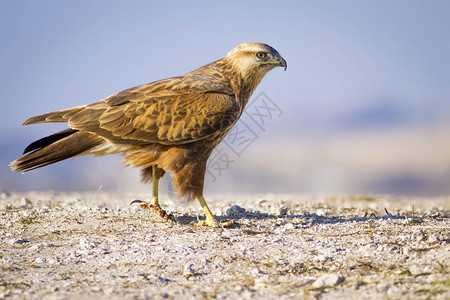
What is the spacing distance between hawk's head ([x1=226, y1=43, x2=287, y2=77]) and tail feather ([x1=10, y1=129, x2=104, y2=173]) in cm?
260

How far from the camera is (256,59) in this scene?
26.6 feet

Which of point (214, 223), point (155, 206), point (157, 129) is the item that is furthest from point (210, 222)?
point (157, 129)

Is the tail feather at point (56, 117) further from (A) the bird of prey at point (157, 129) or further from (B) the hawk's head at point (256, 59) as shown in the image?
(B) the hawk's head at point (256, 59)

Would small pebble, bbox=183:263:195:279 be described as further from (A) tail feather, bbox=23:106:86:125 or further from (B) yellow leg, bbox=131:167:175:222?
(A) tail feather, bbox=23:106:86:125

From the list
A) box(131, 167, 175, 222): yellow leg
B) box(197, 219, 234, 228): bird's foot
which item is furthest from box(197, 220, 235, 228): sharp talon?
box(131, 167, 175, 222): yellow leg

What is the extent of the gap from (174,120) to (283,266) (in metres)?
2.96

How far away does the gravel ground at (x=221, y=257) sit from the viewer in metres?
4.34

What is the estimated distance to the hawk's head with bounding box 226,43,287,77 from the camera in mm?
8078

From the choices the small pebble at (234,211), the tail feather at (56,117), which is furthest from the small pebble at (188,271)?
the tail feather at (56,117)

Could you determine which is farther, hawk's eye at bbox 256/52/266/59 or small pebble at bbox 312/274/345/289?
hawk's eye at bbox 256/52/266/59

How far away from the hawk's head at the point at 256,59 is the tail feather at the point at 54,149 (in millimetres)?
2603

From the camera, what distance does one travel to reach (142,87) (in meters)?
7.66

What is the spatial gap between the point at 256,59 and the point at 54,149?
11.6 ft

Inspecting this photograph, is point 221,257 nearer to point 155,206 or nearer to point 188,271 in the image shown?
point 188,271
